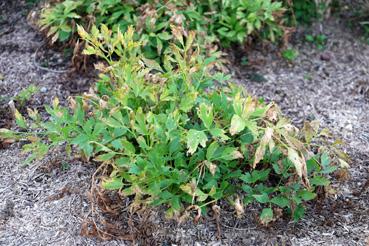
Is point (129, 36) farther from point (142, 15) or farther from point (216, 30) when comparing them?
point (216, 30)

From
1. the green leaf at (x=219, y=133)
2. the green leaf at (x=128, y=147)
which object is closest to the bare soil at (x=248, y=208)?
the green leaf at (x=128, y=147)

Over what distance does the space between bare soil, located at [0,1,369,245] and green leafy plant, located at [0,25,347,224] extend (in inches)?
5.1

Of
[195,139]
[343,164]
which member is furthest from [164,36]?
[343,164]

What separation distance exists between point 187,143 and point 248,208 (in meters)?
0.62

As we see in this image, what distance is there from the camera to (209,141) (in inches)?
108

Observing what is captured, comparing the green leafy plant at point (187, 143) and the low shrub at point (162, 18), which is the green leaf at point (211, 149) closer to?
the green leafy plant at point (187, 143)

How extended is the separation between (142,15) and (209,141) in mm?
1214

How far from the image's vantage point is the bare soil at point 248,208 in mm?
2783

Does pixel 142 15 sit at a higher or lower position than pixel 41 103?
higher

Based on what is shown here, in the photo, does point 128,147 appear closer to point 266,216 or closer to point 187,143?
point 187,143

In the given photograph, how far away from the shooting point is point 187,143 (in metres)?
2.47

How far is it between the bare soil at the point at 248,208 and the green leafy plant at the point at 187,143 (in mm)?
130

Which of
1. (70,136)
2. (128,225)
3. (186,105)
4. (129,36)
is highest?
(129,36)

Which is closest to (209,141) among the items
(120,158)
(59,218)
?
(120,158)
